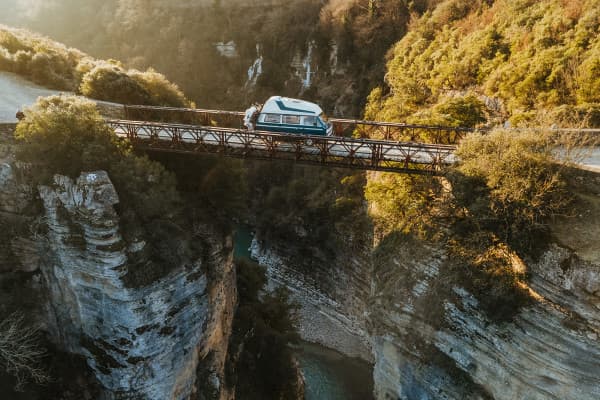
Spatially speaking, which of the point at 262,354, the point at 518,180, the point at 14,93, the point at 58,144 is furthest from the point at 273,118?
the point at 14,93

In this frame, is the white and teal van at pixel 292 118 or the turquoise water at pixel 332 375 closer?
the white and teal van at pixel 292 118

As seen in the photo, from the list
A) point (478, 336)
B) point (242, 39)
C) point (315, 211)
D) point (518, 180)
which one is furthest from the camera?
point (242, 39)

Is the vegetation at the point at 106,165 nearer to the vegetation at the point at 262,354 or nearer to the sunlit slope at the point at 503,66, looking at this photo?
the vegetation at the point at 262,354

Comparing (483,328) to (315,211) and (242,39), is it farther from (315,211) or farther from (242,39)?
(242,39)

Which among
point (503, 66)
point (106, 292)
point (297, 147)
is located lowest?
point (106, 292)

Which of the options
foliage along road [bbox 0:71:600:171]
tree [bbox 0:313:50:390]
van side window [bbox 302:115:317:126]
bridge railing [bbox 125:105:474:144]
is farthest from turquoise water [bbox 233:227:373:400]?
foliage along road [bbox 0:71:600:171]

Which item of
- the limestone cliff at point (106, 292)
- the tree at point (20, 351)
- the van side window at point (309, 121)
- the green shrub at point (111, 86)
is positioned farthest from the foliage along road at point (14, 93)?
the van side window at point (309, 121)

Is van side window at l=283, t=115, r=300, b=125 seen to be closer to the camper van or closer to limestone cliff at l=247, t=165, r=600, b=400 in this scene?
the camper van
